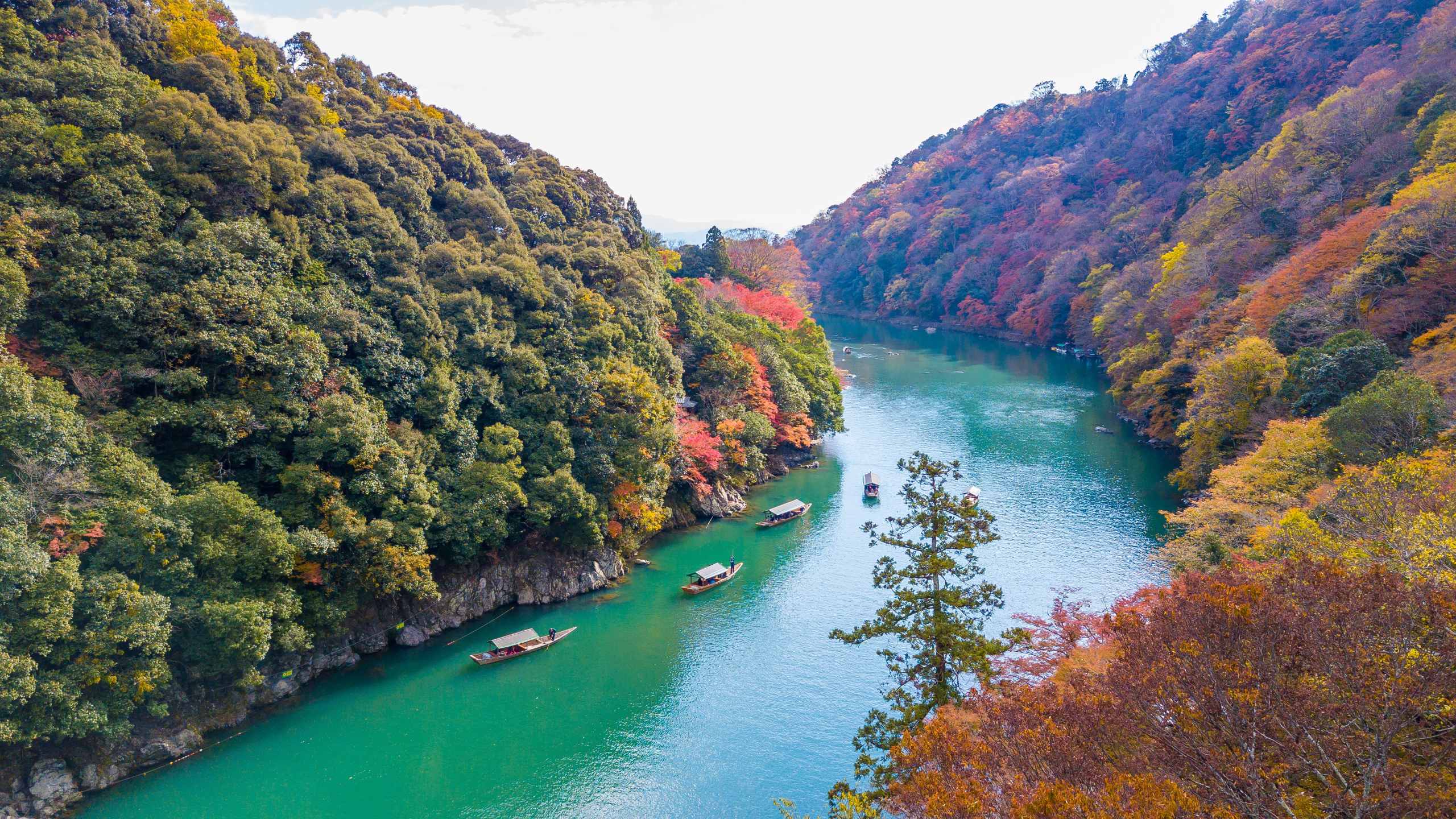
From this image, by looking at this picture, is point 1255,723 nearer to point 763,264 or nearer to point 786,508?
point 786,508

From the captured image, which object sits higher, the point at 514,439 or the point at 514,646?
the point at 514,439

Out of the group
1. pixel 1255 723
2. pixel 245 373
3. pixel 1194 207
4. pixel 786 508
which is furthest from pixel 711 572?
pixel 1194 207

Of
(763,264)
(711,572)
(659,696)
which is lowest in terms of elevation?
(659,696)

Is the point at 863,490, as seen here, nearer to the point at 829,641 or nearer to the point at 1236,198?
the point at 829,641

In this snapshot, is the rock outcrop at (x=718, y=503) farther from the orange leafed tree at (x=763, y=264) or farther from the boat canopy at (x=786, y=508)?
the orange leafed tree at (x=763, y=264)

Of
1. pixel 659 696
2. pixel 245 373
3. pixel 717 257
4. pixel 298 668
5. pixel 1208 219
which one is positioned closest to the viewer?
pixel 245 373

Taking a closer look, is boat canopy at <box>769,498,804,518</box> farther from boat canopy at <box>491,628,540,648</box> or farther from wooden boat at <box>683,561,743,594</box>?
boat canopy at <box>491,628,540,648</box>

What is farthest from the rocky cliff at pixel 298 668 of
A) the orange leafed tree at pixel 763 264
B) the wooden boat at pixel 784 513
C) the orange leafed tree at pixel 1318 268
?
the orange leafed tree at pixel 763 264
